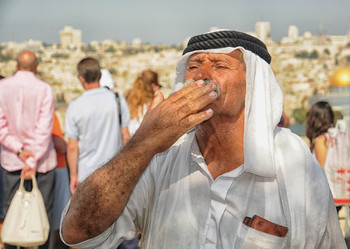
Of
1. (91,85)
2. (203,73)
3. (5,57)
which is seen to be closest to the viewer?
(203,73)

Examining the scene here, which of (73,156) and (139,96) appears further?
(139,96)

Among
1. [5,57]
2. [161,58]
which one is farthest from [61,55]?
[161,58]

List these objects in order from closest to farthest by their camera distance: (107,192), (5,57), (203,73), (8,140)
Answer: (107,192) < (203,73) < (8,140) < (5,57)

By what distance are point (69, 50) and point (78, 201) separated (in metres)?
27.3

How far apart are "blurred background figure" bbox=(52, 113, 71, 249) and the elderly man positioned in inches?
154

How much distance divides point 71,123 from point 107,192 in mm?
3760

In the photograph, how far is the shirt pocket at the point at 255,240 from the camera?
6.57 ft

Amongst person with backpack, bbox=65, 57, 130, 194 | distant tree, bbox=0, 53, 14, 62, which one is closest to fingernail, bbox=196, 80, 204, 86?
person with backpack, bbox=65, 57, 130, 194

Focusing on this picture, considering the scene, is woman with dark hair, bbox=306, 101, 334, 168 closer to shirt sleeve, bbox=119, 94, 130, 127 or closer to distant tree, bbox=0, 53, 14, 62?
shirt sleeve, bbox=119, 94, 130, 127

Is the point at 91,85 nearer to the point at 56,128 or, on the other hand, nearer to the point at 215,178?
the point at 56,128

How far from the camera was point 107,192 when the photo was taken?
1.97 m

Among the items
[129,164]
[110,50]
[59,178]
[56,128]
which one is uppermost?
[129,164]

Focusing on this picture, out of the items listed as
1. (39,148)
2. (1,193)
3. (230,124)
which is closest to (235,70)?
(230,124)

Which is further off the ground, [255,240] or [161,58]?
[255,240]
